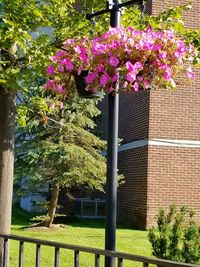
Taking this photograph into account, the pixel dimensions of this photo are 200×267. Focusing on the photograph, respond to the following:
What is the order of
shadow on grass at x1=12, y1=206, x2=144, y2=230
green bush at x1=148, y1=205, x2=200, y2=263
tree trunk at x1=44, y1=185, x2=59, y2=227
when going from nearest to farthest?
green bush at x1=148, y1=205, x2=200, y2=263 → tree trunk at x1=44, y1=185, x2=59, y2=227 → shadow on grass at x1=12, y1=206, x2=144, y2=230

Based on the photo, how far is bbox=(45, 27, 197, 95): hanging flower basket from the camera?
4250 mm

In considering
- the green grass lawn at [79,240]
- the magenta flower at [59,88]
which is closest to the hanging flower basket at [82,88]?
the magenta flower at [59,88]

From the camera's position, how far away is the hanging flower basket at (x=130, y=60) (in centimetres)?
425

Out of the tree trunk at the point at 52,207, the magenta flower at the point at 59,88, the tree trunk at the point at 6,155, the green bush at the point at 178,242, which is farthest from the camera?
the tree trunk at the point at 52,207

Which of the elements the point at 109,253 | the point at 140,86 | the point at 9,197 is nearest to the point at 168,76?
the point at 140,86

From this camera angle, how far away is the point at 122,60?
428 centimetres

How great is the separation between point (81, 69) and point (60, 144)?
945cm

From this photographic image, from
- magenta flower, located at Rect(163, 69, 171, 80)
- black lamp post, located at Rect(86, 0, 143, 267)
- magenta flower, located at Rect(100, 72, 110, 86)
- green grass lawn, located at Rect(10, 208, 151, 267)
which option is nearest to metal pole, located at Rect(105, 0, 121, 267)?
black lamp post, located at Rect(86, 0, 143, 267)

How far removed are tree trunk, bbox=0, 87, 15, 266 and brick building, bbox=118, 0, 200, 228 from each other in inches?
324

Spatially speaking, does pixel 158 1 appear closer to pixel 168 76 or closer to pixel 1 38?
pixel 1 38

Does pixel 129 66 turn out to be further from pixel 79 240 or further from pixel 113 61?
pixel 79 240

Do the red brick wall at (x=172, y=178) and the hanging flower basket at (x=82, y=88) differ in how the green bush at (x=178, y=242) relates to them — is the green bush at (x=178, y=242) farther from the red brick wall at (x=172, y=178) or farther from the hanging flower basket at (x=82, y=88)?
the red brick wall at (x=172, y=178)

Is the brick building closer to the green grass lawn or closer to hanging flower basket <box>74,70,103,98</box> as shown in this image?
the green grass lawn

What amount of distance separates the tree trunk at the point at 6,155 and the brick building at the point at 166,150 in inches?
324
